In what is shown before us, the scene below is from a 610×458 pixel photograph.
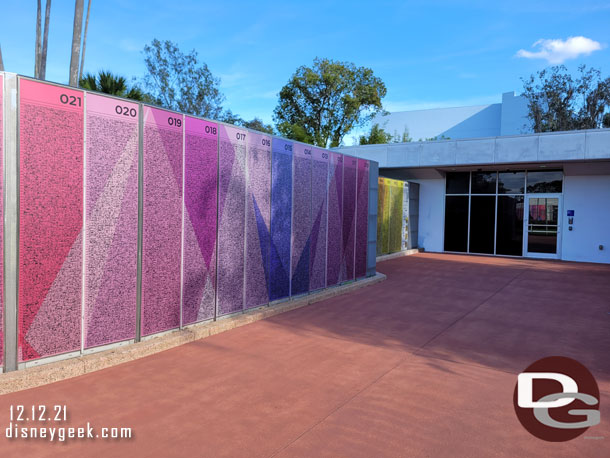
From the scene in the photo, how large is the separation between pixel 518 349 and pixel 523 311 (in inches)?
95.5

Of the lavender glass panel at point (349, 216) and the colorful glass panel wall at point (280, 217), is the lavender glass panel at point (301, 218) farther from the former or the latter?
the lavender glass panel at point (349, 216)

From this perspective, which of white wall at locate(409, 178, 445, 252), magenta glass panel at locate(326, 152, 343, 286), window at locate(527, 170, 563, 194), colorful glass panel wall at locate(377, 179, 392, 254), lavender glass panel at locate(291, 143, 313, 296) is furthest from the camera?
white wall at locate(409, 178, 445, 252)

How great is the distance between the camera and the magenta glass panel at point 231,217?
6.28m

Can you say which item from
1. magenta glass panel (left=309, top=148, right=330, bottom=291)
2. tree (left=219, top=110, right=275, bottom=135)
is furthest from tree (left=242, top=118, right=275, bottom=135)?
magenta glass panel (left=309, top=148, right=330, bottom=291)

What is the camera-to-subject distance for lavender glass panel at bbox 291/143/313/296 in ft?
25.8

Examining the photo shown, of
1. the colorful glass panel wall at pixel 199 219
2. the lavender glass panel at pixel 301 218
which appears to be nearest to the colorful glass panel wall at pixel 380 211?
the lavender glass panel at pixel 301 218

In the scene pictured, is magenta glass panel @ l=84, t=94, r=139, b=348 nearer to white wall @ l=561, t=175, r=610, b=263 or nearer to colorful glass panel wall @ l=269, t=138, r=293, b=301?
colorful glass panel wall @ l=269, t=138, r=293, b=301

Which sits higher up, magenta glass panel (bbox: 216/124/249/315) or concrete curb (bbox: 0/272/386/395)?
magenta glass panel (bbox: 216/124/249/315)

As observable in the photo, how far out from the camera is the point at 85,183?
4.61 m

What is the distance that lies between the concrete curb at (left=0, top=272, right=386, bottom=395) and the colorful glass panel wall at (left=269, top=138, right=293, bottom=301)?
0.36 metres

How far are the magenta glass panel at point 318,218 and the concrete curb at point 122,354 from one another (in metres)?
1.08

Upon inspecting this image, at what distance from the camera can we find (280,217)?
7496 millimetres

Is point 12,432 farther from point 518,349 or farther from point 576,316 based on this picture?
point 576,316

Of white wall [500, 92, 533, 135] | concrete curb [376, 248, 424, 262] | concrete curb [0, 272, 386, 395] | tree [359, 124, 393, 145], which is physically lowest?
concrete curb [0, 272, 386, 395]
